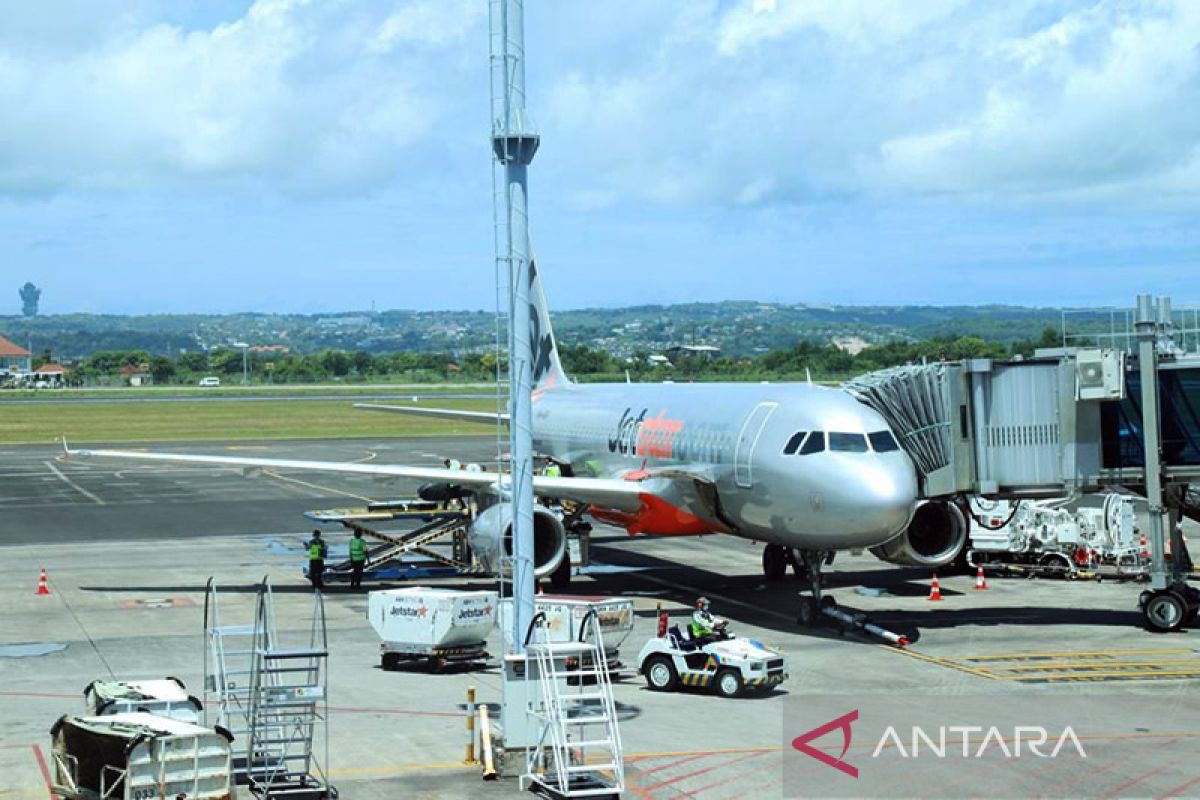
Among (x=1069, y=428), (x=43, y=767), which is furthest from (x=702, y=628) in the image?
(x=43, y=767)

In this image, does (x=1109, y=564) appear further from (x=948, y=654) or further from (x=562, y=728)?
(x=562, y=728)

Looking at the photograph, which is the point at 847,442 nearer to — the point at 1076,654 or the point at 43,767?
the point at 1076,654

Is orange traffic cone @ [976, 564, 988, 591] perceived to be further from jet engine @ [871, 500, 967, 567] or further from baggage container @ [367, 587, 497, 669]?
baggage container @ [367, 587, 497, 669]

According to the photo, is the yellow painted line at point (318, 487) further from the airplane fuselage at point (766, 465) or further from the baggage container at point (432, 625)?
the baggage container at point (432, 625)

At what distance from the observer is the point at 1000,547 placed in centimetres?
4434

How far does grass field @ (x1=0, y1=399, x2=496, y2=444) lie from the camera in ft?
361

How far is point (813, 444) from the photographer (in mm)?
33375

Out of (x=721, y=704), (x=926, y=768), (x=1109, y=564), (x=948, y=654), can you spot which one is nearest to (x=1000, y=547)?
(x=1109, y=564)

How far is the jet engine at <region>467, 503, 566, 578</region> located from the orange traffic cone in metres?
11.3

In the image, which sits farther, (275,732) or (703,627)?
(703,627)

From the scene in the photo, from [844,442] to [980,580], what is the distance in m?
10.8

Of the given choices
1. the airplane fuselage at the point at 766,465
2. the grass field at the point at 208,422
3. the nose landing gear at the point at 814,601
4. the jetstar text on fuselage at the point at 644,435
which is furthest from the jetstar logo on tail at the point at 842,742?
the grass field at the point at 208,422

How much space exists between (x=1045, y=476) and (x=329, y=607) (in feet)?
57.6

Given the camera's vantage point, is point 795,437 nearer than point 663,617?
No
